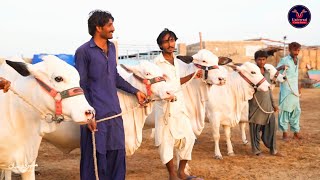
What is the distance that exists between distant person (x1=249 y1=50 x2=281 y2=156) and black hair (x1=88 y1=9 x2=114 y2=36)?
168 inches

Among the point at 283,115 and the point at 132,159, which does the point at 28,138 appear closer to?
the point at 132,159

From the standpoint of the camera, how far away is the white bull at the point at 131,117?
4.80 metres

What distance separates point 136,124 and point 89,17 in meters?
1.63

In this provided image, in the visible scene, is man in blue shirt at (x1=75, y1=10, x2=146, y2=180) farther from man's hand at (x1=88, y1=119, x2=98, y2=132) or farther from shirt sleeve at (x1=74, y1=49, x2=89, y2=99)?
man's hand at (x1=88, y1=119, x2=98, y2=132)

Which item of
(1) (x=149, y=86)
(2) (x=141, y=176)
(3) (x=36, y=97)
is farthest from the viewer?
(2) (x=141, y=176)

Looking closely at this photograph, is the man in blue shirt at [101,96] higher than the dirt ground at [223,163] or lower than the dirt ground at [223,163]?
higher

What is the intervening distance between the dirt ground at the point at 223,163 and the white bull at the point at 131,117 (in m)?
1.43

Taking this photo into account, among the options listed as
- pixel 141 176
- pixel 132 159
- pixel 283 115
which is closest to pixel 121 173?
pixel 141 176

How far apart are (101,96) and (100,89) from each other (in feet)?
0.22

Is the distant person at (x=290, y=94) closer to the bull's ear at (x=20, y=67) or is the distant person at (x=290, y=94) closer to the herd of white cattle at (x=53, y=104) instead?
the herd of white cattle at (x=53, y=104)

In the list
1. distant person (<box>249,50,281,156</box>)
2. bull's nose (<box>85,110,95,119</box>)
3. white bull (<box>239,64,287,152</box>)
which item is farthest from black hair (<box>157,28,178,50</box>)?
white bull (<box>239,64,287,152</box>)

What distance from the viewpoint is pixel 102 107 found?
153 inches

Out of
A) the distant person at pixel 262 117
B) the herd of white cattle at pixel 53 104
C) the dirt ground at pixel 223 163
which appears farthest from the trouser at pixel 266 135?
the herd of white cattle at pixel 53 104

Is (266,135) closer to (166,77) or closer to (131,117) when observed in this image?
(166,77)
